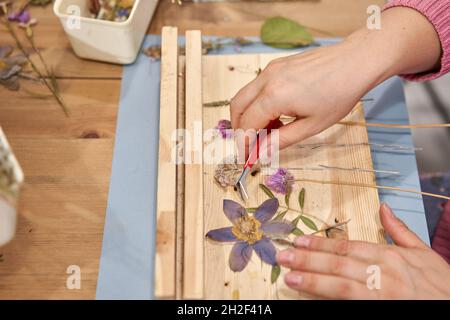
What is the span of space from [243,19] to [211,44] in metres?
0.13

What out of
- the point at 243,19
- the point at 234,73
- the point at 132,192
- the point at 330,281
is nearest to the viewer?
the point at 330,281

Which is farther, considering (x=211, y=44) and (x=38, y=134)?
(x=211, y=44)

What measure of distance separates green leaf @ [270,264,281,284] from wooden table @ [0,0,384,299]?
0.31 meters

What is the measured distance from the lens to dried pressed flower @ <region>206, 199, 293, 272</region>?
800 mm

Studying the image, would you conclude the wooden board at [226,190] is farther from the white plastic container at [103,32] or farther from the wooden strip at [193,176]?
the white plastic container at [103,32]

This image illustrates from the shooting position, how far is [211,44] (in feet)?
3.57

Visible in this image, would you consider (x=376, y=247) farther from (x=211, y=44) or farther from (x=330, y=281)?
(x=211, y=44)

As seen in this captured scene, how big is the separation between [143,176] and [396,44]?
531 millimetres

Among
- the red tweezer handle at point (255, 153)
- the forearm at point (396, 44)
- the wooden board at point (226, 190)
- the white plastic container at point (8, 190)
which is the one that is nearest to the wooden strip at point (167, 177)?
the wooden board at point (226, 190)

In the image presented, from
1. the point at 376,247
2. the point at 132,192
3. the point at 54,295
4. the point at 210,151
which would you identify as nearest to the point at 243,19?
the point at 210,151

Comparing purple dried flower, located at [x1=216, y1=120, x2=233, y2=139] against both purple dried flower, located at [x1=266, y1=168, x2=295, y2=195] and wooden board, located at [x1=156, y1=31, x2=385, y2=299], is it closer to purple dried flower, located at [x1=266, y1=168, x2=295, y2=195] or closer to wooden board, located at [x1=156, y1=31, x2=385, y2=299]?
wooden board, located at [x1=156, y1=31, x2=385, y2=299]

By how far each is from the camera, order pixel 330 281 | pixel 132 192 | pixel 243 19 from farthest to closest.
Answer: pixel 243 19 → pixel 132 192 → pixel 330 281

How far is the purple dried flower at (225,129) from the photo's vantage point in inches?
36.5

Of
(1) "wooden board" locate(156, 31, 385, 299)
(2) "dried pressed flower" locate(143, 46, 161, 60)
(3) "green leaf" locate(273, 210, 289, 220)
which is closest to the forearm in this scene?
(1) "wooden board" locate(156, 31, 385, 299)
